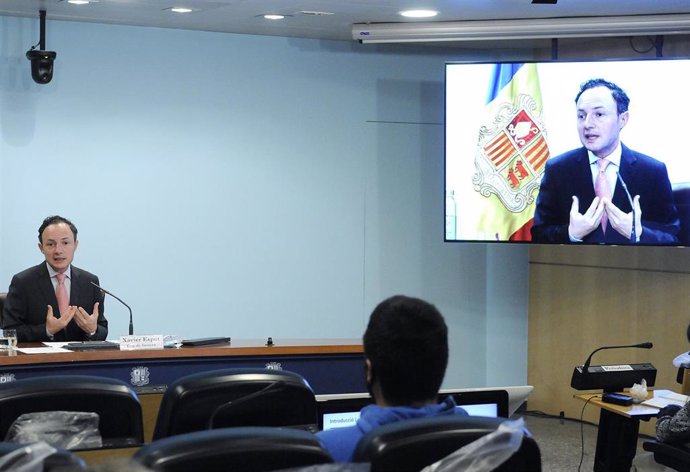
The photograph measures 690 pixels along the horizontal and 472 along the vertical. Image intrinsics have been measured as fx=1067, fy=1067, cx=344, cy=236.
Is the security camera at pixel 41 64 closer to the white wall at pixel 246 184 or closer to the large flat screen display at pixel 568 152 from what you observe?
the white wall at pixel 246 184

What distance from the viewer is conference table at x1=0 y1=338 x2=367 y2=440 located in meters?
4.72

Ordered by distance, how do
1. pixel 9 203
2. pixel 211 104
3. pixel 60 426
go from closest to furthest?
pixel 60 426 → pixel 9 203 → pixel 211 104

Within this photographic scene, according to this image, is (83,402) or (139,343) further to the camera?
(139,343)

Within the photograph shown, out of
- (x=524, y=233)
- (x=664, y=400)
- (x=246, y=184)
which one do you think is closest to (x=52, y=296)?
(x=246, y=184)

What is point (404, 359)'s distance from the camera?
2389mm

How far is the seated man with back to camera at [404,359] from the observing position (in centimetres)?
237

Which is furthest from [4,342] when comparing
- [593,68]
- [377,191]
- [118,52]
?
[593,68]

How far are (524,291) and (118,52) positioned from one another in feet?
11.7

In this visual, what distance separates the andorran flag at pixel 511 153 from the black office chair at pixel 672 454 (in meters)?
2.74

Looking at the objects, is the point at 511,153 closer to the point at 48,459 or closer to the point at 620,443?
the point at 620,443

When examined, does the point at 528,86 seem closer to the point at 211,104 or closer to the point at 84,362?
the point at 211,104

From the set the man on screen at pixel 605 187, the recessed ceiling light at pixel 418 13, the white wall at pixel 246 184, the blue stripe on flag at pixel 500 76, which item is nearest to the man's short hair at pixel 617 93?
the man on screen at pixel 605 187

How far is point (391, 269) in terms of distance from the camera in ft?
26.3

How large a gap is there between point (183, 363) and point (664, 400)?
88.5 inches
